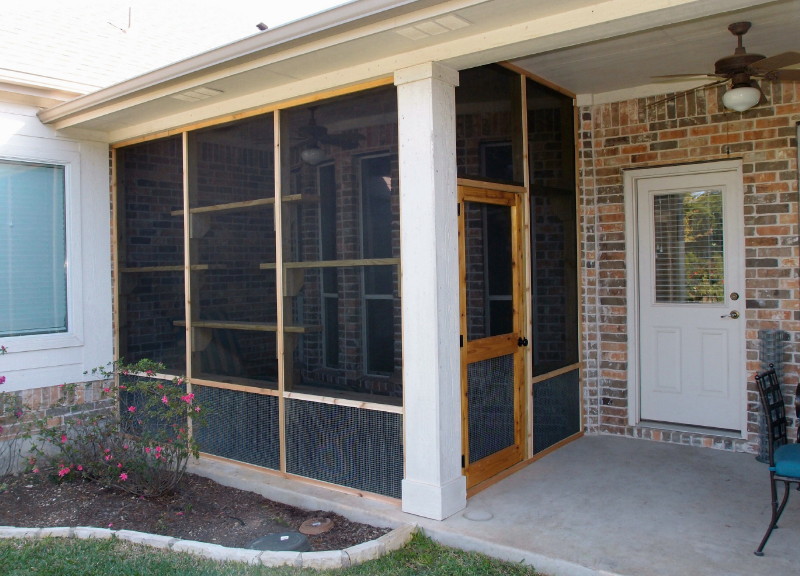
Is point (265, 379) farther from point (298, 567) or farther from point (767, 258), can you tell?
point (767, 258)

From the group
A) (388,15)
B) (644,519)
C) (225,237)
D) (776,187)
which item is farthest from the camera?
(225,237)

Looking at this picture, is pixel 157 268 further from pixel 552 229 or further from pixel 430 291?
pixel 552 229

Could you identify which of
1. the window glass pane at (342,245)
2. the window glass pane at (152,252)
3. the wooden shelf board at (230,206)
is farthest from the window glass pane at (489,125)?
the window glass pane at (152,252)

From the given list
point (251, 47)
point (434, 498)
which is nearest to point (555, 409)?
point (434, 498)

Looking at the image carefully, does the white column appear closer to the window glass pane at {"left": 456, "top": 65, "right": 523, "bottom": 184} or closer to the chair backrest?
the window glass pane at {"left": 456, "top": 65, "right": 523, "bottom": 184}

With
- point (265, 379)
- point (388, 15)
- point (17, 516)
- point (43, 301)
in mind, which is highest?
point (388, 15)

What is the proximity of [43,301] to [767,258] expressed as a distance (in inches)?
230

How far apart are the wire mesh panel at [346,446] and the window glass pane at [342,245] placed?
156mm

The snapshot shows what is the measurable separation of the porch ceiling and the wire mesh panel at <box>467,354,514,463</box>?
199 centimetres

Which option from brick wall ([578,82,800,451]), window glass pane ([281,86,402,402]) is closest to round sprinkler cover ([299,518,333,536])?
window glass pane ([281,86,402,402])

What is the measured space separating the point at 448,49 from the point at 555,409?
9.79 feet

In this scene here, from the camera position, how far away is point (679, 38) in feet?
14.6

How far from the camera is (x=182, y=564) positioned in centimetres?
365

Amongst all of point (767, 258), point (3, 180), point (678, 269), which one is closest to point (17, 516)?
point (3, 180)
